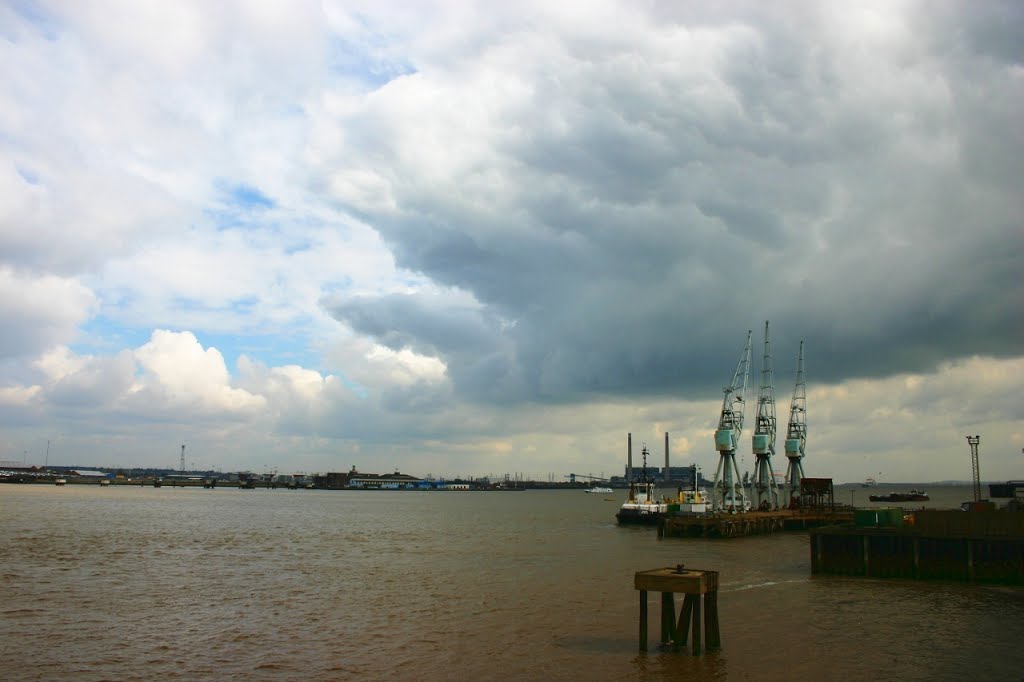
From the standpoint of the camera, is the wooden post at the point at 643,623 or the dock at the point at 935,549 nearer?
the wooden post at the point at 643,623

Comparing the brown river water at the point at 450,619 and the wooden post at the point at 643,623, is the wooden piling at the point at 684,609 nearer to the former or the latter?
the wooden post at the point at 643,623

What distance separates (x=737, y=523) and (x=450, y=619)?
2565 inches

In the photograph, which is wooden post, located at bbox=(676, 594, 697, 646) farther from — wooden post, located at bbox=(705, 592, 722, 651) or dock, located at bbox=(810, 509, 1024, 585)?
dock, located at bbox=(810, 509, 1024, 585)

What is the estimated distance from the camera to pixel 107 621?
35.9 meters

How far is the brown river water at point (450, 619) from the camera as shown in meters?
27.8

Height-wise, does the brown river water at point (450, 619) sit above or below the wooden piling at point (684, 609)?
below

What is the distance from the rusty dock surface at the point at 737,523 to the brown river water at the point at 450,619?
19525 mm

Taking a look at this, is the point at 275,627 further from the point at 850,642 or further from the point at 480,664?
the point at 850,642

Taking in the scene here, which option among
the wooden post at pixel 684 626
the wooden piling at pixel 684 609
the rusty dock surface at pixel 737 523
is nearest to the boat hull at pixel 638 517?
the rusty dock surface at pixel 737 523

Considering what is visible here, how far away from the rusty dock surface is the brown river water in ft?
64.1

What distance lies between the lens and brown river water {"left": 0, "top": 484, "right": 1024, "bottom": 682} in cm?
2780

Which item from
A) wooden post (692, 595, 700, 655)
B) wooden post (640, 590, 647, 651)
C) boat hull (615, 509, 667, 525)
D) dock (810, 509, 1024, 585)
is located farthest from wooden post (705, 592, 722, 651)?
boat hull (615, 509, 667, 525)

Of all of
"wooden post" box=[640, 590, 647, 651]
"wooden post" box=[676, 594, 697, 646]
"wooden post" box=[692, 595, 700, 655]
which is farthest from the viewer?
"wooden post" box=[676, 594, 697, 646]

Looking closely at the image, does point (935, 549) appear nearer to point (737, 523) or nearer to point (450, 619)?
point (450, 619)
